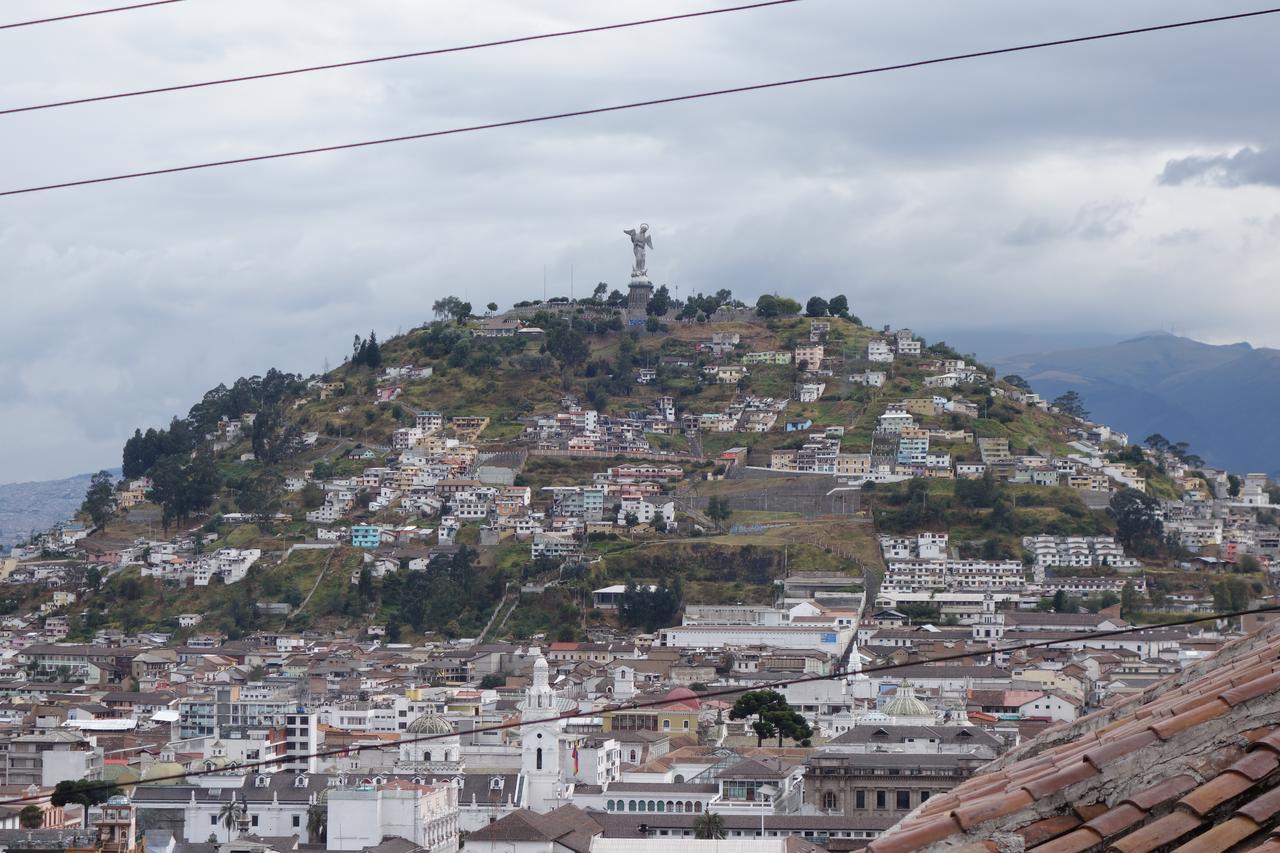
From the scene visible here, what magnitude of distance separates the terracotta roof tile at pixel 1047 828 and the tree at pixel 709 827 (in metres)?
26.7

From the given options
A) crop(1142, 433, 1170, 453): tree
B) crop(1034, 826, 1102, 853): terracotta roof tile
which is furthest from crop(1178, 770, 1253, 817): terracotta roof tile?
crop(1142, 433, 1170, 453): tree

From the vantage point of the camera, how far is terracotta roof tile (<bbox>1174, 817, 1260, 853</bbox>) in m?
2.97

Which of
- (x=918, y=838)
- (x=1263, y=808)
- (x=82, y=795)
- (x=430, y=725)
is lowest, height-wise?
(x=82, y=795)

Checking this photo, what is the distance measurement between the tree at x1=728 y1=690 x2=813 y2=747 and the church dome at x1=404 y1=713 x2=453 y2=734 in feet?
20.9

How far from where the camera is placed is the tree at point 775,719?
139ft

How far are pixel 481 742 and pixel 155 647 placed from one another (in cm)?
2032

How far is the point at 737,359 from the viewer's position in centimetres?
8288

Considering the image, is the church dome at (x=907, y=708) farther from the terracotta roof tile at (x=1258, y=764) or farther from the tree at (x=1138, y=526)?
the terracotta roof tile at (x=1258, y=764)

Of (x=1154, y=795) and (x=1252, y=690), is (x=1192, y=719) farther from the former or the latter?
(x=1154, y=795)

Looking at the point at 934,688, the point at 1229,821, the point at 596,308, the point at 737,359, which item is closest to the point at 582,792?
the point at 934,688

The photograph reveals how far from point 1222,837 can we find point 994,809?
529 mm

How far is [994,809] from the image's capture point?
→ 3.45 meters

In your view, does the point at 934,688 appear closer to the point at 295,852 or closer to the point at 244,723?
the point at 244,723

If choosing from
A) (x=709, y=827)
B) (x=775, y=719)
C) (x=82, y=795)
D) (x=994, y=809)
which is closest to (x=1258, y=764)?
(x=994, y=809)
